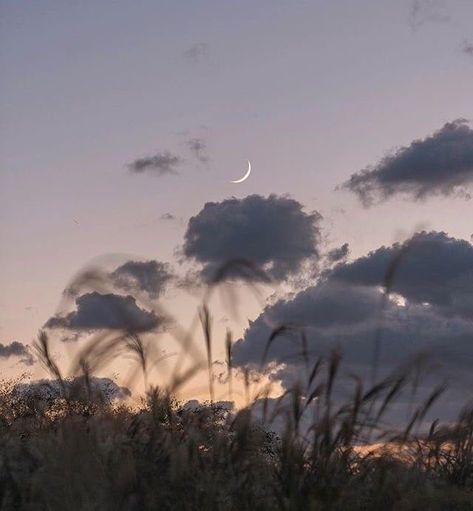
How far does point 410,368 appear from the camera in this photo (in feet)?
32.9

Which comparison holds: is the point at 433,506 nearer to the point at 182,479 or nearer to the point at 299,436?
the point at 299,436

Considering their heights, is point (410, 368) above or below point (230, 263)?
below

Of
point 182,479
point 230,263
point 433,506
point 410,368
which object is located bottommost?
point 433,506

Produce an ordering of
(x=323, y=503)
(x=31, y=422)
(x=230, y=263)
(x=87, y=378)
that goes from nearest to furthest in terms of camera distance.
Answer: (x=323, y=503)
(x=230, y=263)
(x=87, y=378)
(x=31, y=422)

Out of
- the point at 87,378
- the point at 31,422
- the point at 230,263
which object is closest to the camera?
the point at 230,263

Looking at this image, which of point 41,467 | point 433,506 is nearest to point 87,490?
point 41,467

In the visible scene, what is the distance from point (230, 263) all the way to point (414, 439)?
10.2ft

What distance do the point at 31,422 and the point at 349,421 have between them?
5.51 m

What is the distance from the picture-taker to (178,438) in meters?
10.8

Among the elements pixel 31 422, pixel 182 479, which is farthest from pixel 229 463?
pixel 31 422

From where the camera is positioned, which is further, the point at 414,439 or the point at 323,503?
the point at 414,439

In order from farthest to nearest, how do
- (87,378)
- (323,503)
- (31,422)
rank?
(31,422)
(87,378)
(323,503)

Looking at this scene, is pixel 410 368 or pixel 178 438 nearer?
pixel 410 368

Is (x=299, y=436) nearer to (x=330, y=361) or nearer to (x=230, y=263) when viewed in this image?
(x=330, y=361)
